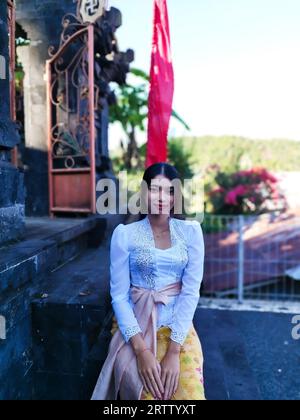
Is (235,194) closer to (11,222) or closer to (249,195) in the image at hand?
(249,195)

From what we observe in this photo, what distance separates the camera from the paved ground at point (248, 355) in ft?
8.58

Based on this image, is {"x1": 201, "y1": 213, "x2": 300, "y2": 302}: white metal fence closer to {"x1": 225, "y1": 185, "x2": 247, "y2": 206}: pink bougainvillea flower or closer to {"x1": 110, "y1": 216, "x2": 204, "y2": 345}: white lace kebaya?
{"x1": 225, "y1": 185, "x2": 247, "y2": 206}: pink bougainvillea flower

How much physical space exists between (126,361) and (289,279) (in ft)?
14.8

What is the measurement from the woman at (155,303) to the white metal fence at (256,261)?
338cm

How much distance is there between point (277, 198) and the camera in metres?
7.79

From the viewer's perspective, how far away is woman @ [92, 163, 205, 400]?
5.00 feet

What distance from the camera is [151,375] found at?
1477mm

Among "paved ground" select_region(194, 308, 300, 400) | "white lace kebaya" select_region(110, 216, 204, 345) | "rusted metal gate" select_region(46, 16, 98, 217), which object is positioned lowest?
"paved ground" select_region(194, 308, 300, 400)

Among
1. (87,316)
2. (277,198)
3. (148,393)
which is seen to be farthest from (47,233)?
(277,198)


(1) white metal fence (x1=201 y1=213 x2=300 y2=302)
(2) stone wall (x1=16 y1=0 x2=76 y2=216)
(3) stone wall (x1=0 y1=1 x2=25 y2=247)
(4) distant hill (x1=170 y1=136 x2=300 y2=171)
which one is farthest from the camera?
(4) distant hill (x1=170 y1=136 x2=300 y2=171)

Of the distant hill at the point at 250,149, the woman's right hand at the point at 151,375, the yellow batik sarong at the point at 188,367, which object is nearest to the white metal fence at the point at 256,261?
the yellow batik sarong at the point at 188,367

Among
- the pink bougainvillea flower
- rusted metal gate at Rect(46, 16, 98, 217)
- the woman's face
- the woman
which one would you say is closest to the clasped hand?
the woman

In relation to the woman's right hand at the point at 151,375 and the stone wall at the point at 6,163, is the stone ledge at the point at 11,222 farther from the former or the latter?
the woman's right hand at the point at 151,375

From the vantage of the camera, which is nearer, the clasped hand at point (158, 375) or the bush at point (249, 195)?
the clasped hand at point (158, 375)
